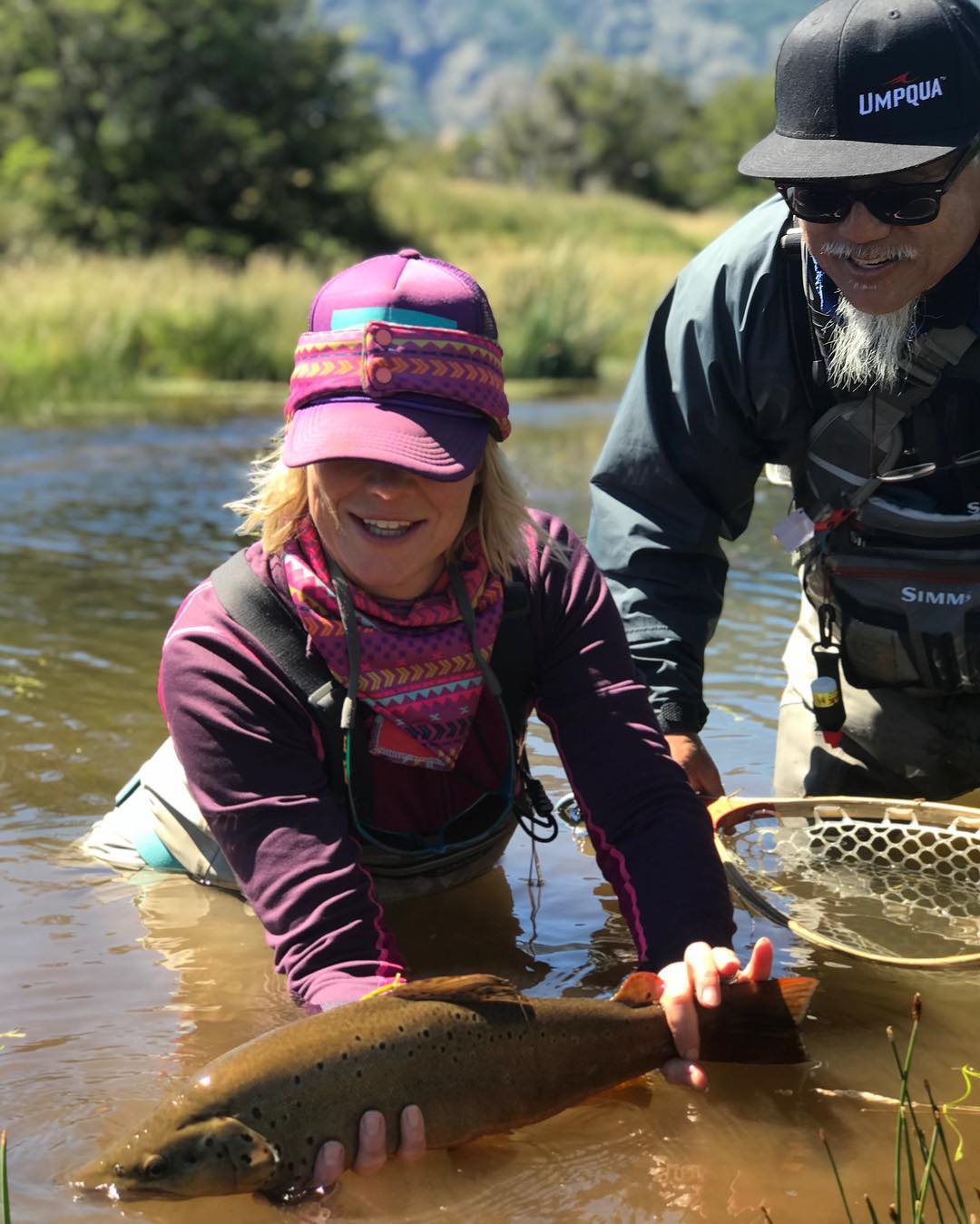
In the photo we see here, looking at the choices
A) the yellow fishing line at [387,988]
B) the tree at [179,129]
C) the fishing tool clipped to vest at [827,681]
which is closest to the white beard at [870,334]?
the fishing tool clipped to vest at [827,681]

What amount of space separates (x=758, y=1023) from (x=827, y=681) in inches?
57.7

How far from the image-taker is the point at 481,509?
321 centimetres

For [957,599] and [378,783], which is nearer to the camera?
[378,783]

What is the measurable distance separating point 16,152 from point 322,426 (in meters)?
37.5

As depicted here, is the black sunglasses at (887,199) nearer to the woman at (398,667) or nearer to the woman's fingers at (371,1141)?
the woman at (398,667)

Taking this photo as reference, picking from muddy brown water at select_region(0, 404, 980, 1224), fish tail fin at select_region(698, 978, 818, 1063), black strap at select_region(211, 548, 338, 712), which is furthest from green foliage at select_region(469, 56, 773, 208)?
fish tail fin at select_region(698, 978, 818, 1063)

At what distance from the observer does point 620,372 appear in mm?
23328

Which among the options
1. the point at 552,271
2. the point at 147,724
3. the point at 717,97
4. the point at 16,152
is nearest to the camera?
the point at 147,724

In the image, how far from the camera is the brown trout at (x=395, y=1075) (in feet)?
7.88

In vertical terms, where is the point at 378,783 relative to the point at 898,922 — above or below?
above

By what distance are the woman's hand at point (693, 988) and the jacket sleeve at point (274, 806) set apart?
51 cm

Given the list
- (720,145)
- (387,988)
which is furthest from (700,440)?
(720,145)

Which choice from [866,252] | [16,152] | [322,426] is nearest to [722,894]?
[322,426]

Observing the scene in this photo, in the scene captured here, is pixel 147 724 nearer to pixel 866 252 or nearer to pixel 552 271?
pixel 866 252
